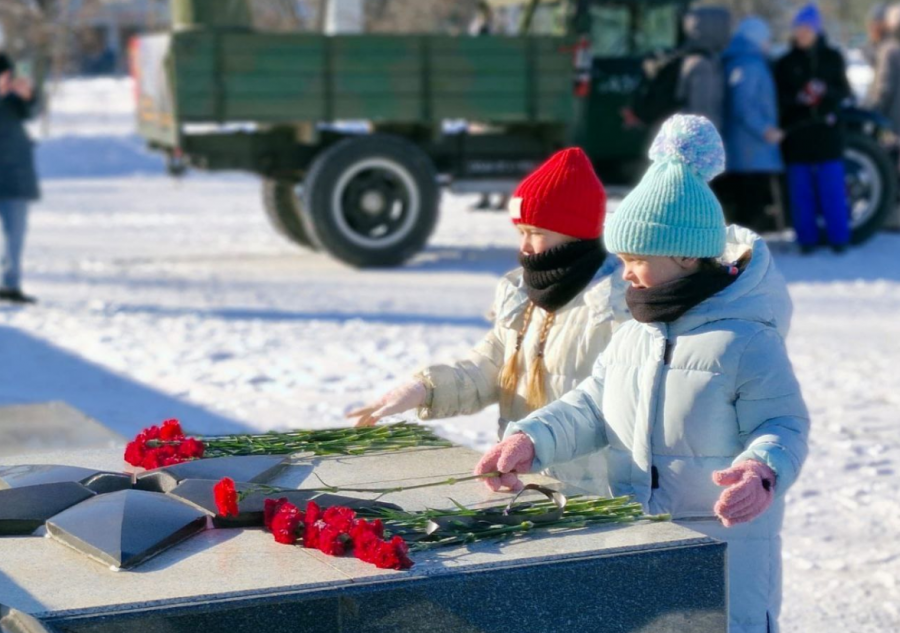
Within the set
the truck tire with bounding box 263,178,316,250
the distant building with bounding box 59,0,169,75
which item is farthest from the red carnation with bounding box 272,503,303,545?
the distant building with bounding box 59,0,169,75

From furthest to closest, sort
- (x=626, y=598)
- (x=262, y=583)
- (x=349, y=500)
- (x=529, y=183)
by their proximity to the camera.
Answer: (x=529, y=183)
(x=349, y=500)
(x=626, y=598)
(x=262, y=583)

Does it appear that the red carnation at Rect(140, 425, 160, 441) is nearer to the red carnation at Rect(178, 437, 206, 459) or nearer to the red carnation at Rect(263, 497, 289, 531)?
the red carnation at Rect(178, 437, 206, 459)

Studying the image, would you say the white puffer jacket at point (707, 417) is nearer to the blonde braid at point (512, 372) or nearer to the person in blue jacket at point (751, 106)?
the blonde braid at point (512, 372)

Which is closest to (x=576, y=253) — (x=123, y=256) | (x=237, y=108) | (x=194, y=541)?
(x=194, y=541)

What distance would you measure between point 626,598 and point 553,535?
0.56 feet

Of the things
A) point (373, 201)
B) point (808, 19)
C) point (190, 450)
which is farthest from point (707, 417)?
point (808, 19)

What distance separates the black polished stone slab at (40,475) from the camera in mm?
2650

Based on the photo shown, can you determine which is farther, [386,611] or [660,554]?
[660,554]

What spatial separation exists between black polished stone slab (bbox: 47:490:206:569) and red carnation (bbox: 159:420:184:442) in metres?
0.47

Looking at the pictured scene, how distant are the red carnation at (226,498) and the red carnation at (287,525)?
0.09 metres

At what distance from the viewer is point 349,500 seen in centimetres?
248

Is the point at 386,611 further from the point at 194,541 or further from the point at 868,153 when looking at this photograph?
the point at 868,153

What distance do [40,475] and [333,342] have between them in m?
5.36

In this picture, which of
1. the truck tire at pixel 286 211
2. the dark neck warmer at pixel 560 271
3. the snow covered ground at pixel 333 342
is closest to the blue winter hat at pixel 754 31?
the snow covered ground at pixel 333 342
